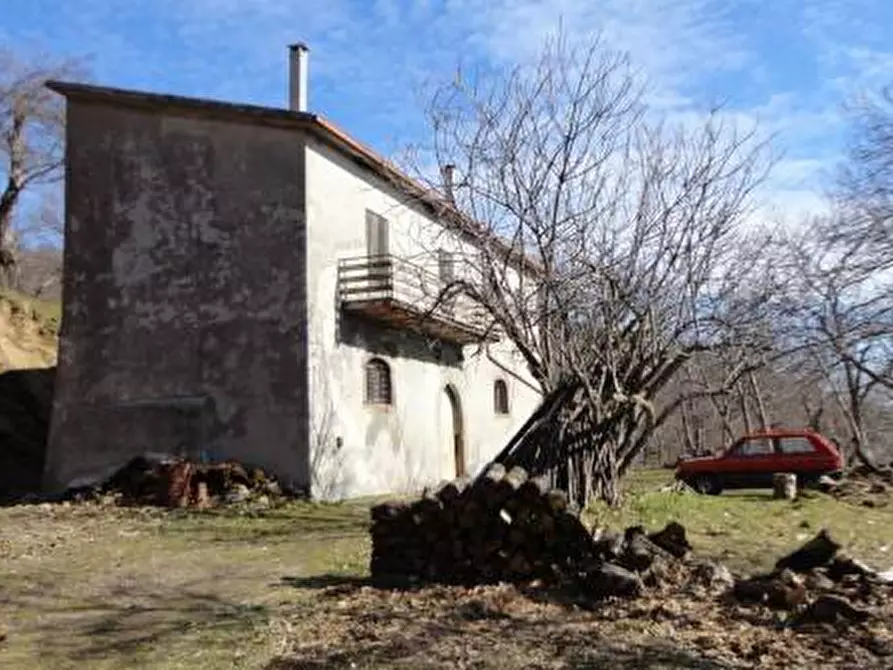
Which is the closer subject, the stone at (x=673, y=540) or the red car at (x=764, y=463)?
the stone at (x=673, y=540)

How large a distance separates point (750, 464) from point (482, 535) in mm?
16502

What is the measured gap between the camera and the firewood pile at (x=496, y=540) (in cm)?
1024

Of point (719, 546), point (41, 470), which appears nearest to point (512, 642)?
point (719, 546)

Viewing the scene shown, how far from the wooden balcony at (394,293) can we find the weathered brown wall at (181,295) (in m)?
1.52

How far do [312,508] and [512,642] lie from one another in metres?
10.9

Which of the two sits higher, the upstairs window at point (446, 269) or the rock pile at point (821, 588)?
the upstairs window at point (446, 269)

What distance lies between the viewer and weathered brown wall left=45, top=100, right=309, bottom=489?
20.5 m

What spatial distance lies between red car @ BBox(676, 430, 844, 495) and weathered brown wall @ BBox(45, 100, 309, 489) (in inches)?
425

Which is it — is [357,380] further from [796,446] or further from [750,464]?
[796,446]

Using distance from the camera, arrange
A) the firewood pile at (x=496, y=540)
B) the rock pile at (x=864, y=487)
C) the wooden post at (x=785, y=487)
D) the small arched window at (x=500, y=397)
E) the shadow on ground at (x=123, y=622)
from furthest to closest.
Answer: the small arched window at (x=500, y=397) → the rock pile at (x=864, y=487) → the wooden post at (x=785, y=487) → the firewood pile at (x=496, y=540) → the shadow on ground at (x=123, y=622)

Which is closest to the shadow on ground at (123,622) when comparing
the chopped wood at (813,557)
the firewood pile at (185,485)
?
the chopped wood at (813,557)

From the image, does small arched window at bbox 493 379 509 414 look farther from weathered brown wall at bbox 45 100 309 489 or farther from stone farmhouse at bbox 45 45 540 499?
weathered brown wall at bbox 45 100 309 489

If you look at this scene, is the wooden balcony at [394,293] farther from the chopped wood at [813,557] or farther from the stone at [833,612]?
the stone at [833,612]

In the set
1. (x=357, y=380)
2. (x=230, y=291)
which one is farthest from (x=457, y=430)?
(x=230, y=291)
